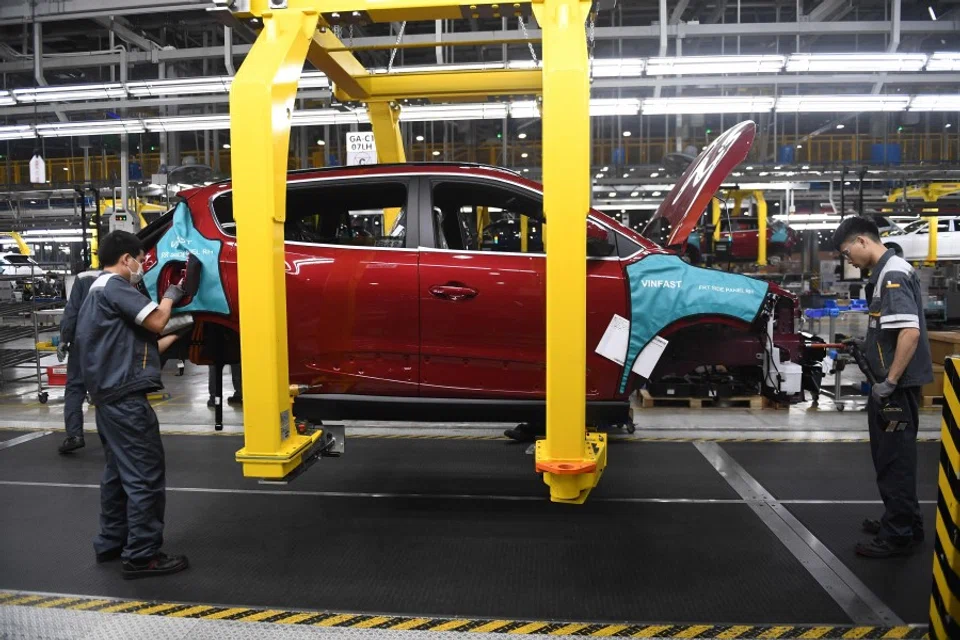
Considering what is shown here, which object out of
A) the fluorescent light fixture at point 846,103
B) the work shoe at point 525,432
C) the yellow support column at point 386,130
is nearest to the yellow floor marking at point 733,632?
the work shoe at point 525,432

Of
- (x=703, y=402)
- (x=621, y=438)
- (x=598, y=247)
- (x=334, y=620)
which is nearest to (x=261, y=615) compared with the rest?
(x=334, y=620)

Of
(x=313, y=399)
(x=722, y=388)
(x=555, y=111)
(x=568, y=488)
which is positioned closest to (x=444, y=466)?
(x=313, y=399)

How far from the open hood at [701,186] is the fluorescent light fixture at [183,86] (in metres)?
6.22

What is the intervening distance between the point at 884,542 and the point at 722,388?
4043 millimetres

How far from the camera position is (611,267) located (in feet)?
12.1

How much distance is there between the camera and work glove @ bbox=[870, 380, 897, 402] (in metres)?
3.32

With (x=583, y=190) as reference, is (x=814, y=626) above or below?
below

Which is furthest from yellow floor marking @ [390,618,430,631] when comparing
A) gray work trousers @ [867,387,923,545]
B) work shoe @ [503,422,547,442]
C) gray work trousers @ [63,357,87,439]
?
gray work trousers @ [63,357,87,439]

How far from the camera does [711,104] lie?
888 centimetres

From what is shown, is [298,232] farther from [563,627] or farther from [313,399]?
[563,627]

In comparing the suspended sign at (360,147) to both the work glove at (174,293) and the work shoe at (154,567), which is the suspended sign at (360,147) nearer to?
the work glove at (174,293)

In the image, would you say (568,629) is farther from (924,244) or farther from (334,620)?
(924,244)

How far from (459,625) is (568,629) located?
0.47 meters

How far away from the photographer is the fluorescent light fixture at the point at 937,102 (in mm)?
8508
